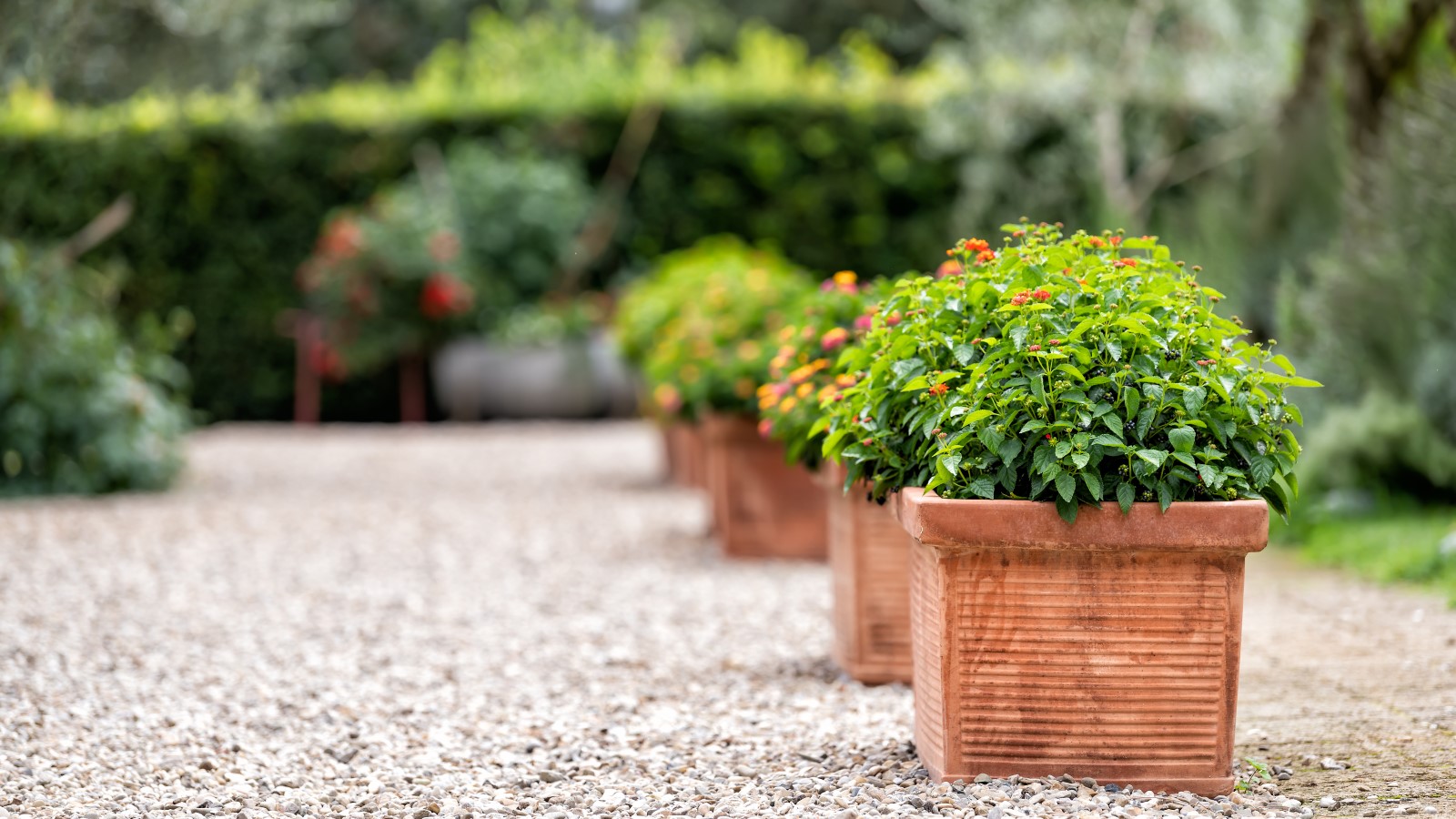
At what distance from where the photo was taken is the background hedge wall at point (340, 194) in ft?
Result: 37.4

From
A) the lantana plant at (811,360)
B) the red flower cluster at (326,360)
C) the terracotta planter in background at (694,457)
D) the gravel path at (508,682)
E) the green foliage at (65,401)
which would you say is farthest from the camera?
the red flower cluster at (326,360)

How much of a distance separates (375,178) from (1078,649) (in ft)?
32.8

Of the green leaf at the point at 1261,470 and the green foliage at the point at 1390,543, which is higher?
the green leaf at the point at 1261,470

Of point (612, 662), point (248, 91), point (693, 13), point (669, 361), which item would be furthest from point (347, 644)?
point (693, 13)

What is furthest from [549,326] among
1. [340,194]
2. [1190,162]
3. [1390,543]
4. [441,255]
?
[1390,543]

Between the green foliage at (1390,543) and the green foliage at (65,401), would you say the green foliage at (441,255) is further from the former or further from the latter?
the green foliage at (1390,543)

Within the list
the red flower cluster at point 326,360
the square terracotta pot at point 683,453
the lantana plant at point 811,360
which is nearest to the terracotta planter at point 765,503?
the lantana plant at point 811,360

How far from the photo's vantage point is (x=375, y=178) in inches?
462

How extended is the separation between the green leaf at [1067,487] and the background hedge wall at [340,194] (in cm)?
949

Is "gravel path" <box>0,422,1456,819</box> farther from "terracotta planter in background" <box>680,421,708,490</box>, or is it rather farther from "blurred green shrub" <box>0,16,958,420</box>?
"blurred green shrub" <box>0,16,958,420</box>

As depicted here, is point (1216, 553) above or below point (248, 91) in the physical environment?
below

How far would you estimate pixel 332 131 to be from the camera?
11602 mm

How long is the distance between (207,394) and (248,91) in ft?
10.6

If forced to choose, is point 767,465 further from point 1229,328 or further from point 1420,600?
point 1229,328
